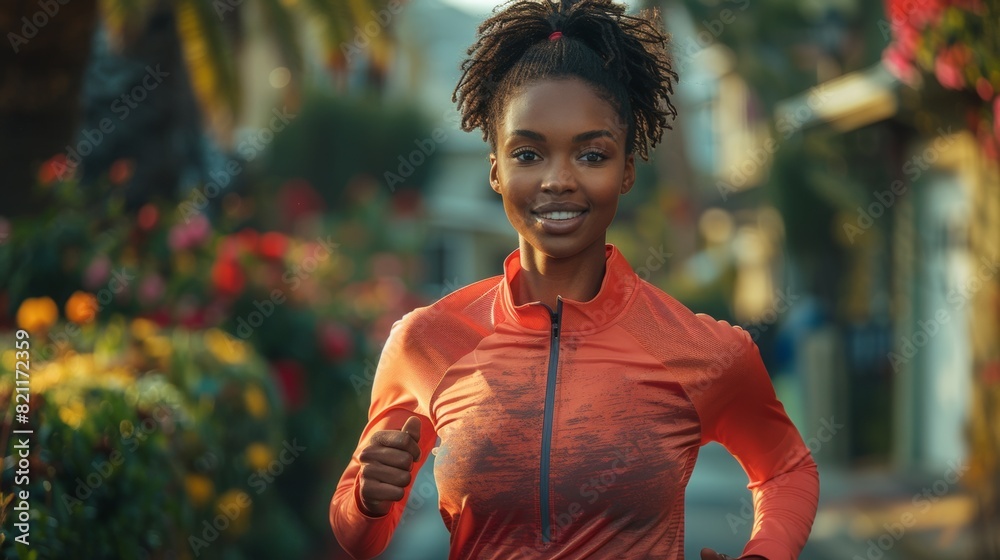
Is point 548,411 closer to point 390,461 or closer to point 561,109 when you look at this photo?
point 390,461

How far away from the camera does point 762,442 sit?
9.43 feet

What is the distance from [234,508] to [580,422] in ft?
12.3

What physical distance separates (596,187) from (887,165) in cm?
1478

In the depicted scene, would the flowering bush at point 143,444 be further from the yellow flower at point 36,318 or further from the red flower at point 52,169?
the red flower at point 52,169

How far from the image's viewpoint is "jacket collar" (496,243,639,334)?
283 centimetres

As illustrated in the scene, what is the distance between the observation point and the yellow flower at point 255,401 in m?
6.64

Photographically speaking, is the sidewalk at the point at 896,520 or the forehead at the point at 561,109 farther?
Result: the sidewalk at the point at 896,520

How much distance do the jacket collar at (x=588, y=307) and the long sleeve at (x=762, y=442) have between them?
22 cm

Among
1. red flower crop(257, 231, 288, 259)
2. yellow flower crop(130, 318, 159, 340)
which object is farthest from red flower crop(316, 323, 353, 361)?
yellow flower crop(130, 318, 159, 340)

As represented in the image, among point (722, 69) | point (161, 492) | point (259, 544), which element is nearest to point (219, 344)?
point (259, 544)

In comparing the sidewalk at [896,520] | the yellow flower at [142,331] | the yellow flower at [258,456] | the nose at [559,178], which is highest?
the nose at [559,178]

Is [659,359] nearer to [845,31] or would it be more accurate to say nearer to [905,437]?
[905,437]

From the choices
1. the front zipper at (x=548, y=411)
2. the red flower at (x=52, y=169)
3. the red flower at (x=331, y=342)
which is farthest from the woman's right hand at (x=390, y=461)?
the red flower at (x=331, y=342)

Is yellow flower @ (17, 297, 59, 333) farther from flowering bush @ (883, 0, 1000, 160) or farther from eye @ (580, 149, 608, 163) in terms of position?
flowering bush @ (883, 0, 1000, 160)
